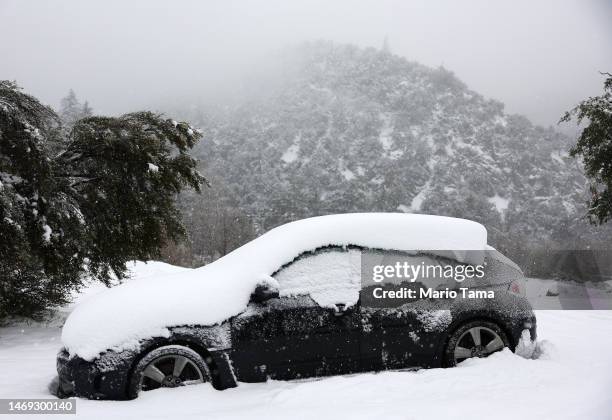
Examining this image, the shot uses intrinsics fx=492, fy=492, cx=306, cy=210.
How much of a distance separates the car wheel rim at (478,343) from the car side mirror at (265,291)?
187cm

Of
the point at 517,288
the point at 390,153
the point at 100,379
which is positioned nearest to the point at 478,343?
the point at 517,288

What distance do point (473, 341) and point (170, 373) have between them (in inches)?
112

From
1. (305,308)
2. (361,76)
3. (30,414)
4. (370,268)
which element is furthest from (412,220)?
(361,76)

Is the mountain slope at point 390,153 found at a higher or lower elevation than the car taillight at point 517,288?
higher

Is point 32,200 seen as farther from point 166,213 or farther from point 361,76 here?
point 361,76

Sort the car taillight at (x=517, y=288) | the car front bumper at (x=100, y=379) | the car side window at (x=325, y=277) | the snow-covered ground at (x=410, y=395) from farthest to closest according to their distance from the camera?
the car taillight at (x=517, y=288) < the car side window at (x=325, y=277) < the car front bumper at (x=100, y=379) < the snow-covered ground at (x=410, y=395)

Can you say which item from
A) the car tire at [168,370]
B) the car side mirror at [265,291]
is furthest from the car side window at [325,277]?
the car tire at [168,370]

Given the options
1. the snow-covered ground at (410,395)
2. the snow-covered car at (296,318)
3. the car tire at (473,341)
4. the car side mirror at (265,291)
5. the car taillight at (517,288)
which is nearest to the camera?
the snow-covered ground at (410,395)

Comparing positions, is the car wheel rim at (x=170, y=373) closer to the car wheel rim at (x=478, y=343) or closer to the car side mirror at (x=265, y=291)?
the car side mirror at (x=265, y=291)

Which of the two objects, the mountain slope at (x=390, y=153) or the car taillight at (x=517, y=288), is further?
the mountain slope at (x=390, y=153)

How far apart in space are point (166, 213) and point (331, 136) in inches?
5208

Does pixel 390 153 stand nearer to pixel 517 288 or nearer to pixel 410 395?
pixel 517 288

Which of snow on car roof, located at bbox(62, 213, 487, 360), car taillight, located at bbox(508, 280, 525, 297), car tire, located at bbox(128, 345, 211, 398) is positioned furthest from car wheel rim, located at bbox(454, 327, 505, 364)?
car tire, located at bbox(128, 345, 211, 398)

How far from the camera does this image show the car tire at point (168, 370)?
4094 millimetres
